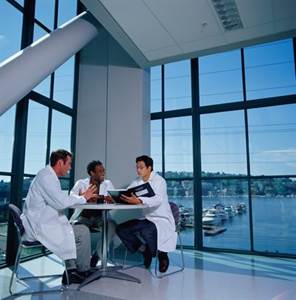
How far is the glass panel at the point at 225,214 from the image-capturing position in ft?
14.2

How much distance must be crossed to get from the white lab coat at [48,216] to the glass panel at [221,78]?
10.3 feet

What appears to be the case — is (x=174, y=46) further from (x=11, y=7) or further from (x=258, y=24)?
(x=11, y=7)

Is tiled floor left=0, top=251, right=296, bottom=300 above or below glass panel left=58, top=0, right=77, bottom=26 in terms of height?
below

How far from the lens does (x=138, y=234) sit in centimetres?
314

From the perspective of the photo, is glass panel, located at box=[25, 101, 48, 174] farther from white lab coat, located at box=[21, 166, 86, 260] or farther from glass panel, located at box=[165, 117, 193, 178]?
glass panel, located at box=[165, 117, 193, 178]

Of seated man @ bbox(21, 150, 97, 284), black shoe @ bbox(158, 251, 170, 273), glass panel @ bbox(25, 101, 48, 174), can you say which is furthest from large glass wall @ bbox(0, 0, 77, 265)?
black shoe @ bbox(158, 251, 170, 273)

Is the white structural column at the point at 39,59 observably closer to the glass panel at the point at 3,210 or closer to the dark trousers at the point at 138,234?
the glass panel at the point at 3,210

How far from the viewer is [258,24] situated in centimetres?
339

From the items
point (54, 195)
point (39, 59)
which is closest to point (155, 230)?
point (54, 195)

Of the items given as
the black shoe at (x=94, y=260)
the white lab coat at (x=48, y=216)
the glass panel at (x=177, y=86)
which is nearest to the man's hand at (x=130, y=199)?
the white lab coat at (x=48, y=216)

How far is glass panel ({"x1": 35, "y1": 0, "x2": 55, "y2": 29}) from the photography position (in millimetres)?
4363

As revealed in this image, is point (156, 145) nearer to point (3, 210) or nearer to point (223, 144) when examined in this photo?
point (223, 144)

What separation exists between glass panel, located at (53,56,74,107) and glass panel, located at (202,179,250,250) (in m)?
2.79

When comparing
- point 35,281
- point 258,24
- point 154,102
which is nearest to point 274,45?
point 258,24
